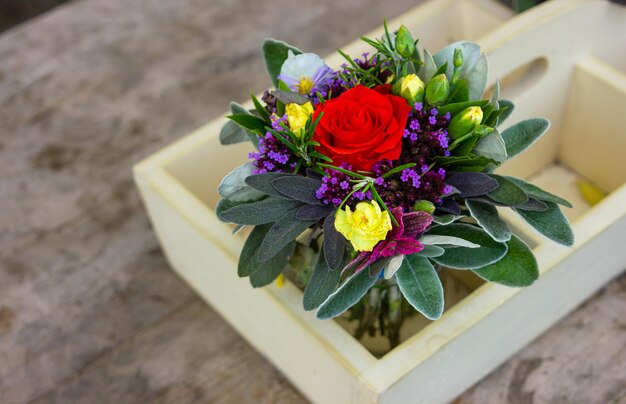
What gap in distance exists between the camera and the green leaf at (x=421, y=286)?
0.71 meters

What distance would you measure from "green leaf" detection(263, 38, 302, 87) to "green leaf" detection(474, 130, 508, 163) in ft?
0.73

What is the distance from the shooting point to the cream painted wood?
2.57 ft

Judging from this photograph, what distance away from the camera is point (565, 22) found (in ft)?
3.39

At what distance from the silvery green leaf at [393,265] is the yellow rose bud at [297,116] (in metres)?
0.13

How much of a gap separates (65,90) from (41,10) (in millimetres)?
1227

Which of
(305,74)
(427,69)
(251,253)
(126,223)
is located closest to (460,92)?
(427,69)

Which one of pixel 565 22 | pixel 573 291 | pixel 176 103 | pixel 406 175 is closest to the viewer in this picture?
pixel 406 175

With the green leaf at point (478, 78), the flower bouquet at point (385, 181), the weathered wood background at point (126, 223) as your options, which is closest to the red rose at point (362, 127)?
the flower bouquet at point (385, 181)

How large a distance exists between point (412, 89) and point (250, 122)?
15cm

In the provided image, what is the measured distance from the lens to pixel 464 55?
2.52ft

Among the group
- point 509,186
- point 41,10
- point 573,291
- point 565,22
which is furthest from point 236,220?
point 41,10

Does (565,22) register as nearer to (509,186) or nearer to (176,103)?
(509,186)

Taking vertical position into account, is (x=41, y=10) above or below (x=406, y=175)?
below

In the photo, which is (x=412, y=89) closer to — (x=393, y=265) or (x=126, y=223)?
(x=393, y=265)
